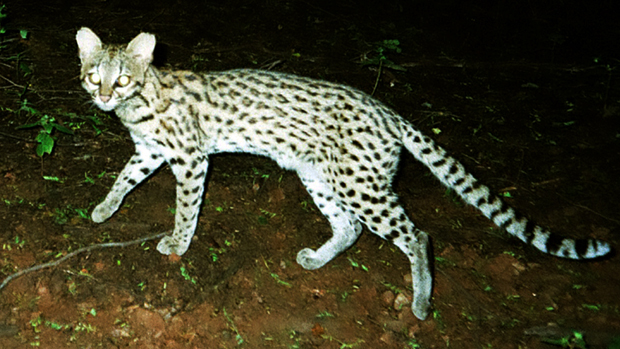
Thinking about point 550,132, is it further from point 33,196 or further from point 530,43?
point 33,196

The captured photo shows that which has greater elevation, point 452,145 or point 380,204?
point 380,204

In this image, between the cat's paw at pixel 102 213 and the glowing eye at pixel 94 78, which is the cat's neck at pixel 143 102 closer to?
the glowing eye at pixel 94 78

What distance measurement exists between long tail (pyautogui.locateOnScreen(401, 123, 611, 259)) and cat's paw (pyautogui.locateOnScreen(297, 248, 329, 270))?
1014 mm

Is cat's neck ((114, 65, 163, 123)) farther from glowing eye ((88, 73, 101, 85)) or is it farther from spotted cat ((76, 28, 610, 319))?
glowing eye ((88, 73, 101, 85))

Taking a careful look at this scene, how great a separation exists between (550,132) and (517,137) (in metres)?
0.44

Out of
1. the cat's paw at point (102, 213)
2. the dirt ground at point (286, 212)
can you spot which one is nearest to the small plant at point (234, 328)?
the dirt ground at point (286, 212)

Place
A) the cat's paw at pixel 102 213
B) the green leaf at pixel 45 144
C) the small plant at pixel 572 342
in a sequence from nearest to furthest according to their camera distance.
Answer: the small plant at pixel 572 342, the cat's paw at pixel 102 213, the green leaf at pixel 45 144

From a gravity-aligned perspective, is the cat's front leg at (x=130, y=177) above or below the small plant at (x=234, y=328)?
above

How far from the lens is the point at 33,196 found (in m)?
3.81

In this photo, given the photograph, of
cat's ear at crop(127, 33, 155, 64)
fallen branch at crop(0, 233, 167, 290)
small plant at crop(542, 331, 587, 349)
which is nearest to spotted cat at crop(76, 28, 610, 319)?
cat's ear at crop(127, 33, 155, 64)

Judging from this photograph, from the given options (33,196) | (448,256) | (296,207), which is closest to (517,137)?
(448,256)

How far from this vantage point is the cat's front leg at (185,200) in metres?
3.53

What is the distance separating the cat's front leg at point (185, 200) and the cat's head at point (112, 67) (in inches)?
21.3

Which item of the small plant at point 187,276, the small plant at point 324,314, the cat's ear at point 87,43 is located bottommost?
the small plant at point 187,276
